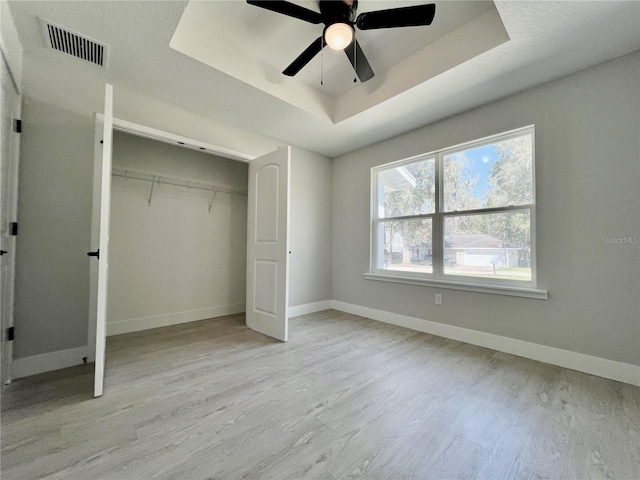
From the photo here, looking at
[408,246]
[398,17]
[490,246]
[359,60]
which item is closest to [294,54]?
[359,60]

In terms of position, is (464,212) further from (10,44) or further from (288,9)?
(10,44)

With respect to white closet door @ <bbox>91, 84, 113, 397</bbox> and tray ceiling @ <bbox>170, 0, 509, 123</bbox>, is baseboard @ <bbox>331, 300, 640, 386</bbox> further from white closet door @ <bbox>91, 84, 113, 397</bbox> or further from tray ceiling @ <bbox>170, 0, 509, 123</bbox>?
white closet door @ <bbox>91, 84, 113, 397</bbox>

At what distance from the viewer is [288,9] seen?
1.61 meters

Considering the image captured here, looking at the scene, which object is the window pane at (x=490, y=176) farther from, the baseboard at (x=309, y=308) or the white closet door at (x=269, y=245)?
the baseboard at (x=309, y=308)

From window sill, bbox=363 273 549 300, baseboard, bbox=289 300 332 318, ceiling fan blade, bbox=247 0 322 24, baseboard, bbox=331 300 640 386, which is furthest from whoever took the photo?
baseboard, bbox=289 300 332 318

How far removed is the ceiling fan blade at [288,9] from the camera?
155 cm

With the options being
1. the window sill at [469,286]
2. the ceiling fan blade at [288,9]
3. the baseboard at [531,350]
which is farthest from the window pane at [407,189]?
the ceiling fan blade at [288,9]

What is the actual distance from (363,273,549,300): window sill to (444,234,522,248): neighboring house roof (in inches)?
16.3

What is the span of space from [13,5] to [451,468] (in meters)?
3.60

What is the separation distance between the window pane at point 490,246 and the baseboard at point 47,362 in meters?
3.70

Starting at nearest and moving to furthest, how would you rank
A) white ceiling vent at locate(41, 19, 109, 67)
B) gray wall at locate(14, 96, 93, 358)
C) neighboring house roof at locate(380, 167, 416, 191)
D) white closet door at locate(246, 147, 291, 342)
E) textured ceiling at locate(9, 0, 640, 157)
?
textured ceiling at locate(9, 0, 640, 157) < white ceiling vent at locate(41, 19, 109, 67) < gray wall at locate(14, 96, 93, 358) < white closet door at locate(246, 147, 291, 342) < neighboring house roof at locate(380, 167, 416, 191)

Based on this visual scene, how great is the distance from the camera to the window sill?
2312 mm

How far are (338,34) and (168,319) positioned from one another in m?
3.54

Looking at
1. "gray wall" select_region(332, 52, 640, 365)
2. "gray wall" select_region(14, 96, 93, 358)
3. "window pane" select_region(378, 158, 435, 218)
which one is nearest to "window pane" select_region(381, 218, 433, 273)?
"window pane" select_region(378, 158, 435, 218)
